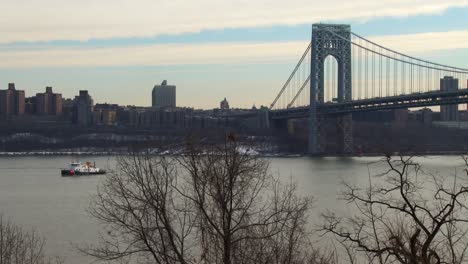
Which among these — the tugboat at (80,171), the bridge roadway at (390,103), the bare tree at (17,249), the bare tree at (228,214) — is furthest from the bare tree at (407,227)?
the bridge roadway at (390,103)

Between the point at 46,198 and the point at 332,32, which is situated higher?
the point at 332,32

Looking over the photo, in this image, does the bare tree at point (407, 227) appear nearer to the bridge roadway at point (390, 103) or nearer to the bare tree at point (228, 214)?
the bare tree at point (228, 214)

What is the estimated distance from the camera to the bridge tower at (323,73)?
44.8 metres

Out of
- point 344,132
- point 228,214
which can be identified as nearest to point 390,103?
point 344,132

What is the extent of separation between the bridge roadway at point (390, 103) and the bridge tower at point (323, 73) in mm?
1033

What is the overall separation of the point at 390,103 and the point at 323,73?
690 centimetres

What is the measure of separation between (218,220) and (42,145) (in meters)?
57.0

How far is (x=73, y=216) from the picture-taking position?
51.9 feet

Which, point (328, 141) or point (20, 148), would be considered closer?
point (328, 141)

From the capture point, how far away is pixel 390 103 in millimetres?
41094

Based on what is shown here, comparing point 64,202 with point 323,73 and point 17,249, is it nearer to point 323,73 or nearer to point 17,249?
point 17,249

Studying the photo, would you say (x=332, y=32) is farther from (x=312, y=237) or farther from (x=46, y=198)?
(x=312, y=237)

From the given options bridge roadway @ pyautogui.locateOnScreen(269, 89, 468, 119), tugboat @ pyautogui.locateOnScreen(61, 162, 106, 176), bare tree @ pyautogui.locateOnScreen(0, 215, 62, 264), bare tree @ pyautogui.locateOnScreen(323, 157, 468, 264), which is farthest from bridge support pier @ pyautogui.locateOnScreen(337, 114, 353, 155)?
bare tree @ pyautogui.locateOnScreen(0, 215, 62, 264)

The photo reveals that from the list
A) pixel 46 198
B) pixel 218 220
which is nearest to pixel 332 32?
pixel 46 198
